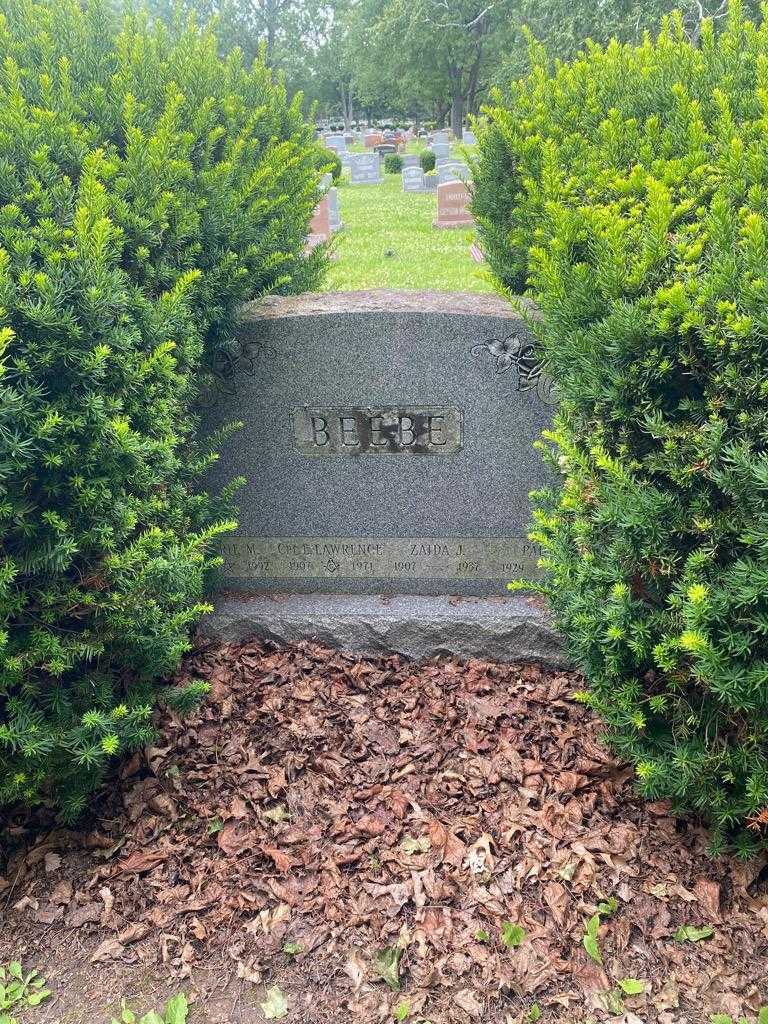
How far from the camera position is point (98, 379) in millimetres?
2758

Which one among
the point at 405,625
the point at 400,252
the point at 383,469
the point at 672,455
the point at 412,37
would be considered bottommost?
the point at 405,625

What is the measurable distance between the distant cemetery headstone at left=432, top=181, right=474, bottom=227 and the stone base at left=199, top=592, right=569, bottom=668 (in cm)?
1477

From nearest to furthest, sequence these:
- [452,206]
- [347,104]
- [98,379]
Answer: [98,379]
[452,206]
[347,104]

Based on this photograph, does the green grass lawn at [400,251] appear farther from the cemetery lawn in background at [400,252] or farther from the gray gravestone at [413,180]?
the gray gravestone at [413,180]

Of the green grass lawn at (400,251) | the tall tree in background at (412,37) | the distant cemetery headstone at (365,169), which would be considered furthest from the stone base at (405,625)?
the distant cemetery headstone at (365,169)

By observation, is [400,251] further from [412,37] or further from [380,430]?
[412,37]

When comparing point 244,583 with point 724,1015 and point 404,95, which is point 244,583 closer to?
point 724,1015

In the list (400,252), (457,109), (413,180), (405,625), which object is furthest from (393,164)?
(405,625)

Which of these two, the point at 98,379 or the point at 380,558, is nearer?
the point at 98,379

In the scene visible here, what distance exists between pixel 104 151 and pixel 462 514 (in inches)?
97.6

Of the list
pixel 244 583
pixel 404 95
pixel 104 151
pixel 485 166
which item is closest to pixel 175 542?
pixel 244 583

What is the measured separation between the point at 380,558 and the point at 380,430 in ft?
2.37

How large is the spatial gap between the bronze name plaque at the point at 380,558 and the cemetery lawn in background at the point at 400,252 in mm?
2086

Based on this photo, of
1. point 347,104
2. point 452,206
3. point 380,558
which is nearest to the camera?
point 380,558
